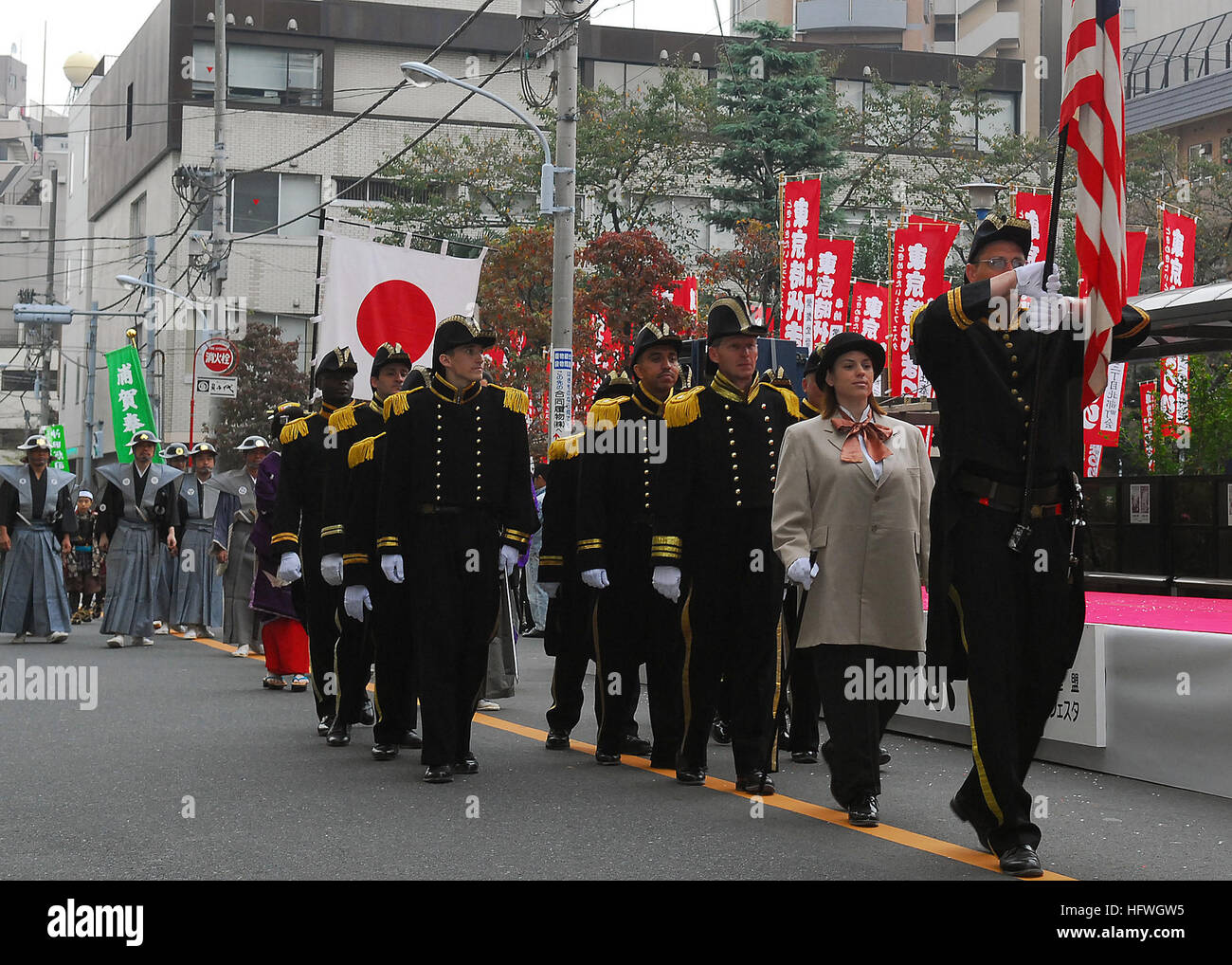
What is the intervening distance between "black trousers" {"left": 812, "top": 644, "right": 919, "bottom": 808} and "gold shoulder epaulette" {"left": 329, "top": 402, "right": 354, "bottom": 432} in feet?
11.9

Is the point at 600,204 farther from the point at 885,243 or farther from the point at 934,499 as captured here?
the point at 934,499

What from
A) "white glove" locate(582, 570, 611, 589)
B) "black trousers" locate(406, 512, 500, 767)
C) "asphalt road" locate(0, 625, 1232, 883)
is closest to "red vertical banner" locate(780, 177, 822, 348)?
"asphalt road" locate(0, 625, 1232, 883)

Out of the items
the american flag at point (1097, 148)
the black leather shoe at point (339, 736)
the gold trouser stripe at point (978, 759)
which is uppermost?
the american flag at point (1097, 148)

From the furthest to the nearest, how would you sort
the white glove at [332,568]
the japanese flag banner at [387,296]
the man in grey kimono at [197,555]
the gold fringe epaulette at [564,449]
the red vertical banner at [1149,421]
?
the red vertical banner at [1149,421] → the man in grey kimono at [197,555] → the japanese flag banner at [387,296] → the gold fringe epaulette at [564,449] → the white glove at [332,568]

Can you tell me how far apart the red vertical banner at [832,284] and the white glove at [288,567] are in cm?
1759

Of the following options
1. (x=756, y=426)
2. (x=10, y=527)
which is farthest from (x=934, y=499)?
(x=10, y=527)

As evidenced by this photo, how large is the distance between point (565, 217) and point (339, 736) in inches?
402

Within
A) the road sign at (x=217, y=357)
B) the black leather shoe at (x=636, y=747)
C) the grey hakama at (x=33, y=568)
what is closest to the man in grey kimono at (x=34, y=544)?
the grey hakama at (x=33, y=568)

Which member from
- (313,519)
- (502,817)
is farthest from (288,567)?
(502,817)

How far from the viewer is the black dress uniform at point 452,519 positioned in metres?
7.96

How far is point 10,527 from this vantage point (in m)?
17.9

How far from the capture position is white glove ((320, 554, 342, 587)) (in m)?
8.85

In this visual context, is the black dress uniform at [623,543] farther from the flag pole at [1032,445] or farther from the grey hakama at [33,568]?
the grey hakama at [33,568]
